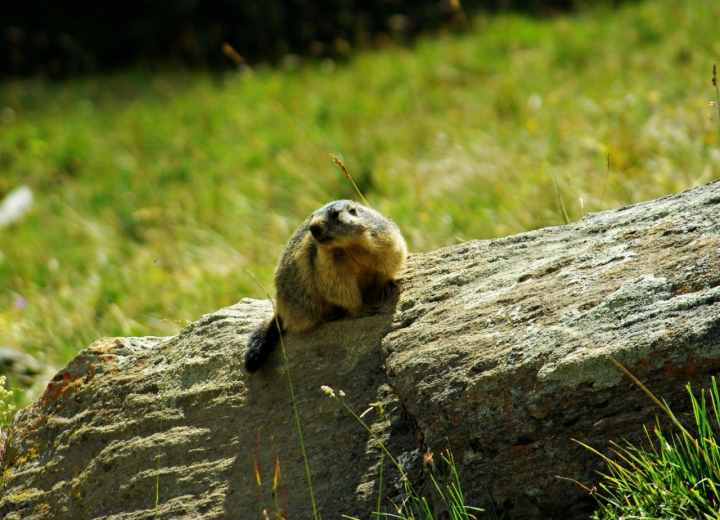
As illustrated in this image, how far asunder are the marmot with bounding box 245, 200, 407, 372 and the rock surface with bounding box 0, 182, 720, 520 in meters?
0.15

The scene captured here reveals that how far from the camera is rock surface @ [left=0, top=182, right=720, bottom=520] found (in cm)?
343

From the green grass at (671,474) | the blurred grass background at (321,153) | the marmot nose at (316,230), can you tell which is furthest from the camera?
the blurred grass background at (321,153)

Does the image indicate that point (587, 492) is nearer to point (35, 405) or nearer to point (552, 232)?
point (552, 232)

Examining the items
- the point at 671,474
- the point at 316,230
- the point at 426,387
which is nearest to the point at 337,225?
the point at 316,230

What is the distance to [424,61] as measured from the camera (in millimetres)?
13555

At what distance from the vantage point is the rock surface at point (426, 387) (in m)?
3.43

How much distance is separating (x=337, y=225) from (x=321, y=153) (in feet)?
18.4

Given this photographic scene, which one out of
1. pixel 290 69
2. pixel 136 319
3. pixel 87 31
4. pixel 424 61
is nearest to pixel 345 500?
pixel 136 319

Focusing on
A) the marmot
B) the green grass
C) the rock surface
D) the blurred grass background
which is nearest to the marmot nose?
the marmot

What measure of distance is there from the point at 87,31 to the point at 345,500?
16.5 metres

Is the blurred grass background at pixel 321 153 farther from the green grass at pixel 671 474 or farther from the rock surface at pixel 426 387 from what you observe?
the green grass at pixel 671 474

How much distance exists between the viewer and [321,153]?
1036 cm

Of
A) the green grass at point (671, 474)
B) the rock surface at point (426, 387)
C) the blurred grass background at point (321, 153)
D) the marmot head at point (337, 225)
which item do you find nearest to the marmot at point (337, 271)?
the marmot head at point (337, 225)

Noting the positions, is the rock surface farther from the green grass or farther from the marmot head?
the marmot head
